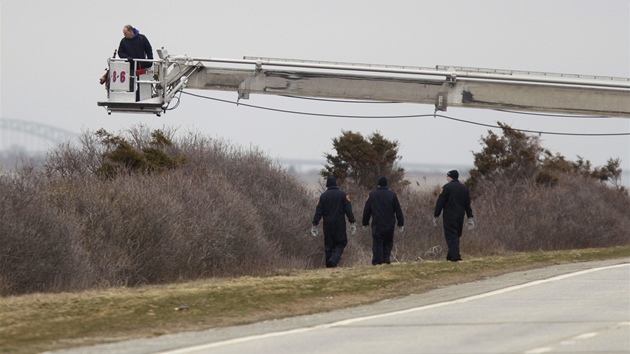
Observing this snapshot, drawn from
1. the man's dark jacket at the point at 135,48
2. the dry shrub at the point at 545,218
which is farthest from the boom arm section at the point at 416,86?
the dry shrub at the point at 545,218

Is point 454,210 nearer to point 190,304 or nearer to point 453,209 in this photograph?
point 453,209

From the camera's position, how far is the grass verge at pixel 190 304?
1346 cm

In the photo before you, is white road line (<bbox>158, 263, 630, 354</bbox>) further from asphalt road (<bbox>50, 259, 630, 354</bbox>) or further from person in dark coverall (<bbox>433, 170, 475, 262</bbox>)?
person in dark coverall (<bbox>433, 170, 475, 262</bbox>)

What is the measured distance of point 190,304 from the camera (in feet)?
52.9

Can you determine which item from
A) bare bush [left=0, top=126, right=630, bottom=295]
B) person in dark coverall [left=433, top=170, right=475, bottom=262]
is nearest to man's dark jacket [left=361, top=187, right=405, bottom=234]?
person in dark coverall [left=433, top=170, right=475, bottom=262]

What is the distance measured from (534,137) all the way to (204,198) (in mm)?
29039

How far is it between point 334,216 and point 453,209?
8.63 feet

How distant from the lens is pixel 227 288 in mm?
18016

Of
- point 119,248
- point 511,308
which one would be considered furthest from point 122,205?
point 511,308

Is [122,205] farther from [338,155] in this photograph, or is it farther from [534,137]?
[534,137]

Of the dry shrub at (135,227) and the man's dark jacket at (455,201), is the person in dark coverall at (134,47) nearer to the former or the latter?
the dry shrub at (135,227)

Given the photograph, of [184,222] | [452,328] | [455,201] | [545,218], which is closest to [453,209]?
[455,201]

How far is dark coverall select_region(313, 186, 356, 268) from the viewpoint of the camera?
25.3m

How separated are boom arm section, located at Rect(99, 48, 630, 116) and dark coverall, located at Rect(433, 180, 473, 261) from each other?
6.58ft
